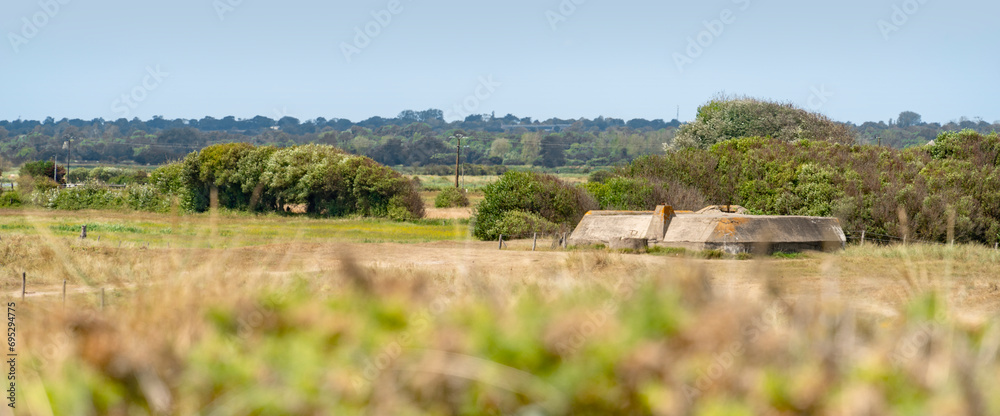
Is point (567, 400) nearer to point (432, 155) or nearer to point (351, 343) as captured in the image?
point (351, 343)

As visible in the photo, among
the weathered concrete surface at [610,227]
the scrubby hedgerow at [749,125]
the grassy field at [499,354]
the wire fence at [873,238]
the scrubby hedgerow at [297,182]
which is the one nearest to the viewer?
the grassy field at [499,354]

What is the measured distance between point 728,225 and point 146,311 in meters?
→ 21.9

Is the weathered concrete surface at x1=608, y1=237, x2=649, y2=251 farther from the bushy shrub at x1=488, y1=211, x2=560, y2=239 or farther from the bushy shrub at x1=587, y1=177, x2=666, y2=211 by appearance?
the bushy shrub at x1=587, y1=177, x2=666, y2=211

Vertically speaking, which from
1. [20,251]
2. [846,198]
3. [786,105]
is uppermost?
[786,105]

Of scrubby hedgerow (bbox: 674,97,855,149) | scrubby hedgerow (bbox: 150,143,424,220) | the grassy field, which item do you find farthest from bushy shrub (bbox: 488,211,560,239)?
the grassy field

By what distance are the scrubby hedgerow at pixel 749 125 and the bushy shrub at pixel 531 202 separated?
18806 millimetres

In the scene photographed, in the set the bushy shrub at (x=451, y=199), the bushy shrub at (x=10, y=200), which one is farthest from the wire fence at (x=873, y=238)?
the bushy shrub at (x=10, y=200)

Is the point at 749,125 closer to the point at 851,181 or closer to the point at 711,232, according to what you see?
the point at 851,181

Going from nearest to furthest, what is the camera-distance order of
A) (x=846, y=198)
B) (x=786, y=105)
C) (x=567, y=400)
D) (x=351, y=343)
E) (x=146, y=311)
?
(x=567, y=400)
(x=351, y=343)
(x=146, y=311)
(x=846, y=198)
(x=786, y=105)

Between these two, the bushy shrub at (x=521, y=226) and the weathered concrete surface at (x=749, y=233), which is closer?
the weathered concrete surface at (x=749, y=233)

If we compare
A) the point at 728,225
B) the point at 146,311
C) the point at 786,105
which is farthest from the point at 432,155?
the point at 146,311

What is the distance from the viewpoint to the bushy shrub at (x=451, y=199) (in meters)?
58.8

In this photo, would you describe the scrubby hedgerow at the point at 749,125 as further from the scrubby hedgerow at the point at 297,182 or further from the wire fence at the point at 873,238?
the wire fence at the point at 873,238

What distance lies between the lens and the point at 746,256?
22281mm
